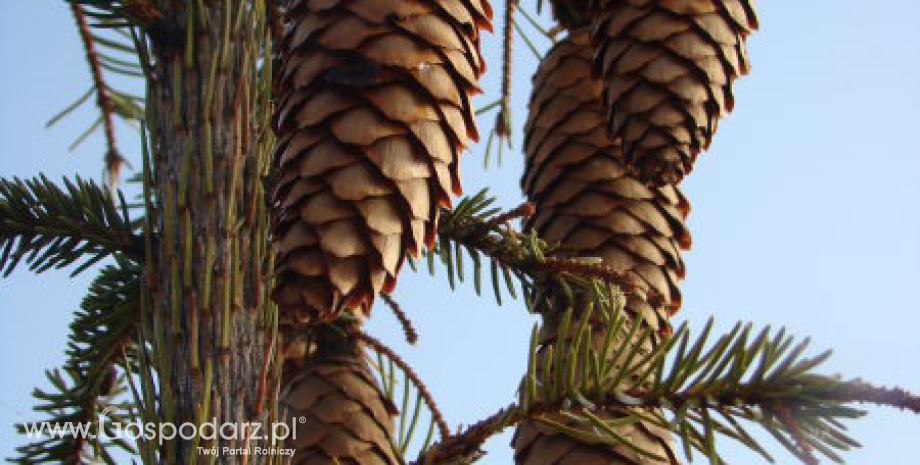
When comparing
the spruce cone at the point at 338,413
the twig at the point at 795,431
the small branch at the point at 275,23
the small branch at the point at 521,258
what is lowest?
the twig at the point at 795,431

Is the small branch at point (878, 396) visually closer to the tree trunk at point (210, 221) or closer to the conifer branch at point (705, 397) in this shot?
the conifer branch at point (705, 397)

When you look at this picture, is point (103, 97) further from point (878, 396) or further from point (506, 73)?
point (878, 396)

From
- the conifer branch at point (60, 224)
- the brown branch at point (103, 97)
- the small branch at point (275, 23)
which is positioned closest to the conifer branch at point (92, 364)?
the conifer branch at point (60, 224)

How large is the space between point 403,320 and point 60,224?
423 millimetres

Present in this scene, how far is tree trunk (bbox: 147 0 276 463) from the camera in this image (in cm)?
89

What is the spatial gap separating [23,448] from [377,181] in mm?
569

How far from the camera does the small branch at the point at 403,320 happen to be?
128cm

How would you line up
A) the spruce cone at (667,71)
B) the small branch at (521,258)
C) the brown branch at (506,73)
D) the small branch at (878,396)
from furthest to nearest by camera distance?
the brown branch at (506,73), the spruce cone at (667,71), the small branch at (521,258), the small branch at (878,396)

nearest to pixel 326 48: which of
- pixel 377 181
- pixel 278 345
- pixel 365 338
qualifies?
pixel 377 181

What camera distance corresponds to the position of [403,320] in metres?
1.30

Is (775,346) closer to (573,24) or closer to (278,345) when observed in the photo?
(278,345)

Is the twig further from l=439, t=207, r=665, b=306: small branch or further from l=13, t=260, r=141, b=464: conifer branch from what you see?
l=13, t=260, r=141, b=464: conifer branch

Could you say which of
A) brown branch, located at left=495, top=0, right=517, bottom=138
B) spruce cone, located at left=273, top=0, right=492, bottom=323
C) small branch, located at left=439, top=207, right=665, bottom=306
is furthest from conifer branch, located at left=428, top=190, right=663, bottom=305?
brown branch, located at left=495, top=0, right=517, bottom=138

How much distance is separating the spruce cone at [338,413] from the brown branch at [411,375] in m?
0.03
